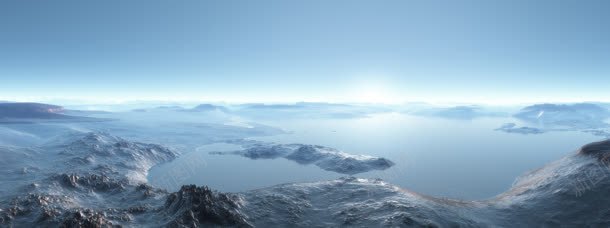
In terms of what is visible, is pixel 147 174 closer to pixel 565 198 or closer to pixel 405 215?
pixel 405 215

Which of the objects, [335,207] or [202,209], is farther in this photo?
[335,207]

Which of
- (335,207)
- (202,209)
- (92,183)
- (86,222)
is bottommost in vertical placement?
(92,183)

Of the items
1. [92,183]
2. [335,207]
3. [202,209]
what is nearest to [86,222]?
[202,209]

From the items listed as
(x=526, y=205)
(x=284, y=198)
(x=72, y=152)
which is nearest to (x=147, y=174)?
(x=72, y=152)

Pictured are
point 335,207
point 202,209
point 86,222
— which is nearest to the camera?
point 86,222

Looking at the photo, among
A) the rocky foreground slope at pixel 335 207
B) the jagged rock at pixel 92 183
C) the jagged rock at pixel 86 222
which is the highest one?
the jagged rock at pixel 86 222

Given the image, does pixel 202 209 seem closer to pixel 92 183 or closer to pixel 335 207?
pixel 335 207

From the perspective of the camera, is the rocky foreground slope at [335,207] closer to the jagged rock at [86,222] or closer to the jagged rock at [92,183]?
the jagged rock at [86,222]

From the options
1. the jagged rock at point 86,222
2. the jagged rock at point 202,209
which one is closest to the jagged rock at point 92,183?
the jagged rock at point 202,209

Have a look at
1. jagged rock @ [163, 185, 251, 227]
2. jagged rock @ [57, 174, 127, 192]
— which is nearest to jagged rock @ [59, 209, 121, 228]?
jagged rock @ [163, 185, 251, 227]

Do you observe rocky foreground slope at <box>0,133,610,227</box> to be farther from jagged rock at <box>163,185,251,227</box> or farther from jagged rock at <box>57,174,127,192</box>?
jagged rock at <box>57,174,127,192</box>

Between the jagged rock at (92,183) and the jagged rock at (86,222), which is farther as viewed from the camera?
the jagged rock at (92,183)

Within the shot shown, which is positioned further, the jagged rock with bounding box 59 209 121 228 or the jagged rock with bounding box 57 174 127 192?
the jagged rock with bounding box 57 174 127 192

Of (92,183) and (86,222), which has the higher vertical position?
(86,222)
